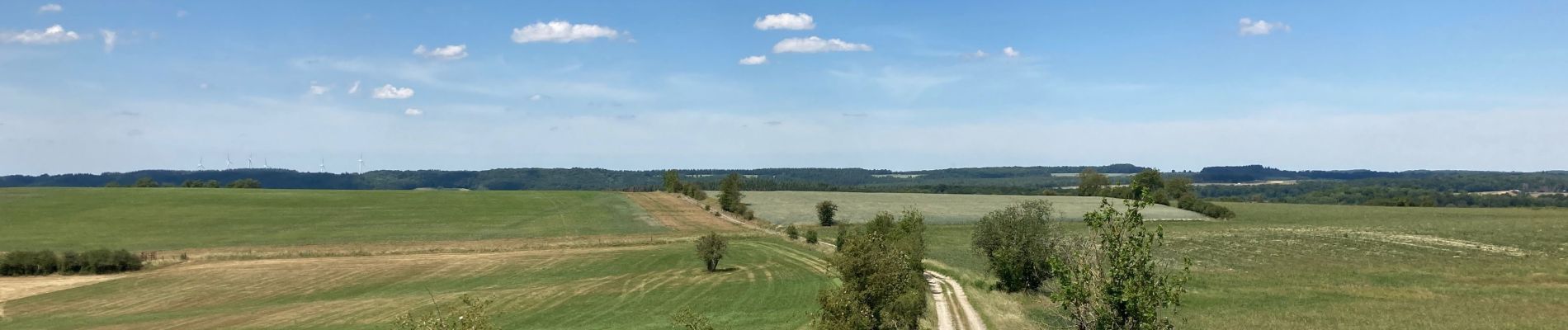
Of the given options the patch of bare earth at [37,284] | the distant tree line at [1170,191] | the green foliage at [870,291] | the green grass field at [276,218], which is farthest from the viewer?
the distant tree line at [1170,191]

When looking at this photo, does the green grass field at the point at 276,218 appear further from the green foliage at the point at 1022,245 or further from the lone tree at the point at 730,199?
the green foliage at the point at 1022,245

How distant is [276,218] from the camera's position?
10069cm

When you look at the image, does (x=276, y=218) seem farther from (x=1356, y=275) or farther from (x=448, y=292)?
(x=1356, y=275)

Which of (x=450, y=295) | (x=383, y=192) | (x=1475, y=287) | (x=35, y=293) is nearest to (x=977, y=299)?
(x=1475, y=287)

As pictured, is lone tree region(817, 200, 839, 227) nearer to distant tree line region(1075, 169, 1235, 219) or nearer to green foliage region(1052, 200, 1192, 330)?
distant tree line region(1075, 169, 1235, 219)

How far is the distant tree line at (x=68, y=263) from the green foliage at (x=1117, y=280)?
70679 millimetres

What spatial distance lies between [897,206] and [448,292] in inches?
3626

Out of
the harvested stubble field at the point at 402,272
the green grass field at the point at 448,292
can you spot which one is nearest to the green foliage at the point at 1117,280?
the green grass field at the point at 448,292

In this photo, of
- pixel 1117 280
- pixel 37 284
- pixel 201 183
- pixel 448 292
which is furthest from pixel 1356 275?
pixel 201 183

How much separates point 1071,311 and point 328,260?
216 feet

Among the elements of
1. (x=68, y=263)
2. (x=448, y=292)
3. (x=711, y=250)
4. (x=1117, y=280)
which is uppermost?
(x=1117, y=280)

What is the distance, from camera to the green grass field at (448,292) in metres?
43.5

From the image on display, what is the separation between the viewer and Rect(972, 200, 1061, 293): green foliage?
2007 inches

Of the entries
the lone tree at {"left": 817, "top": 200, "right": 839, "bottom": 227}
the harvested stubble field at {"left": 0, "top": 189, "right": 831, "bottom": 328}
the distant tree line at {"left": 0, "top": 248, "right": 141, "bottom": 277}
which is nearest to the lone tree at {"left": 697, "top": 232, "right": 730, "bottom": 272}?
the harvested stubble field at {"left": 0, "top": 189, "right": 831, "bottom": 328}
